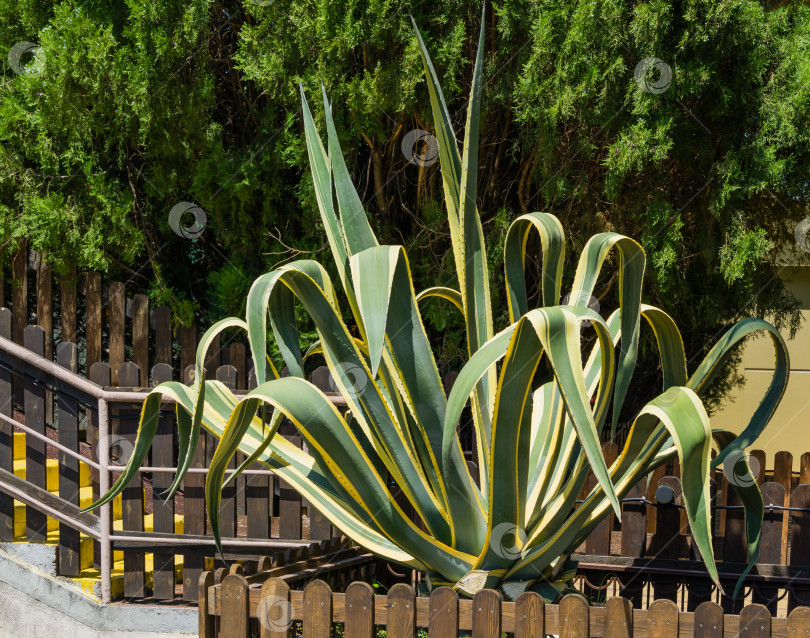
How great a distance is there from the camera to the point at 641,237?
3.71 m

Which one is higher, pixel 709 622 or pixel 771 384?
pixel 771 384

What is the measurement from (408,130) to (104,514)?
2407 mm

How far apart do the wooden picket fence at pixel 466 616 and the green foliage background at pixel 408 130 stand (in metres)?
2.06

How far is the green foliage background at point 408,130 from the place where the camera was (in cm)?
358

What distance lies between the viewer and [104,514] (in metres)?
3.32

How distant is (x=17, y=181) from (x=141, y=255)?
2.44ft

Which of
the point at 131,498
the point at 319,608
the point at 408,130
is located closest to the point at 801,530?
the point at 319,608

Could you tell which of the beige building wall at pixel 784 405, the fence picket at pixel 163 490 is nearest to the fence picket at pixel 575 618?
the fence picket at pixel 163 490

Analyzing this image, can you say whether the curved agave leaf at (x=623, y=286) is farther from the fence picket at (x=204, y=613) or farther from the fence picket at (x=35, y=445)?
the fence picket at (x=35, y=445)

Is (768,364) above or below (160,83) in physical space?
below

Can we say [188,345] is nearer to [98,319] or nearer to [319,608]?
[98,319]

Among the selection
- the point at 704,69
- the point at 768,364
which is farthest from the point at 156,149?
the point at 768,364

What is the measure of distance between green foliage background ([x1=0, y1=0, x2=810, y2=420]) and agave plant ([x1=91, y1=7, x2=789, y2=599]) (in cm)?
146

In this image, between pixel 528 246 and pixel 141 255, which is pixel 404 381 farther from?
pixel 141 255
